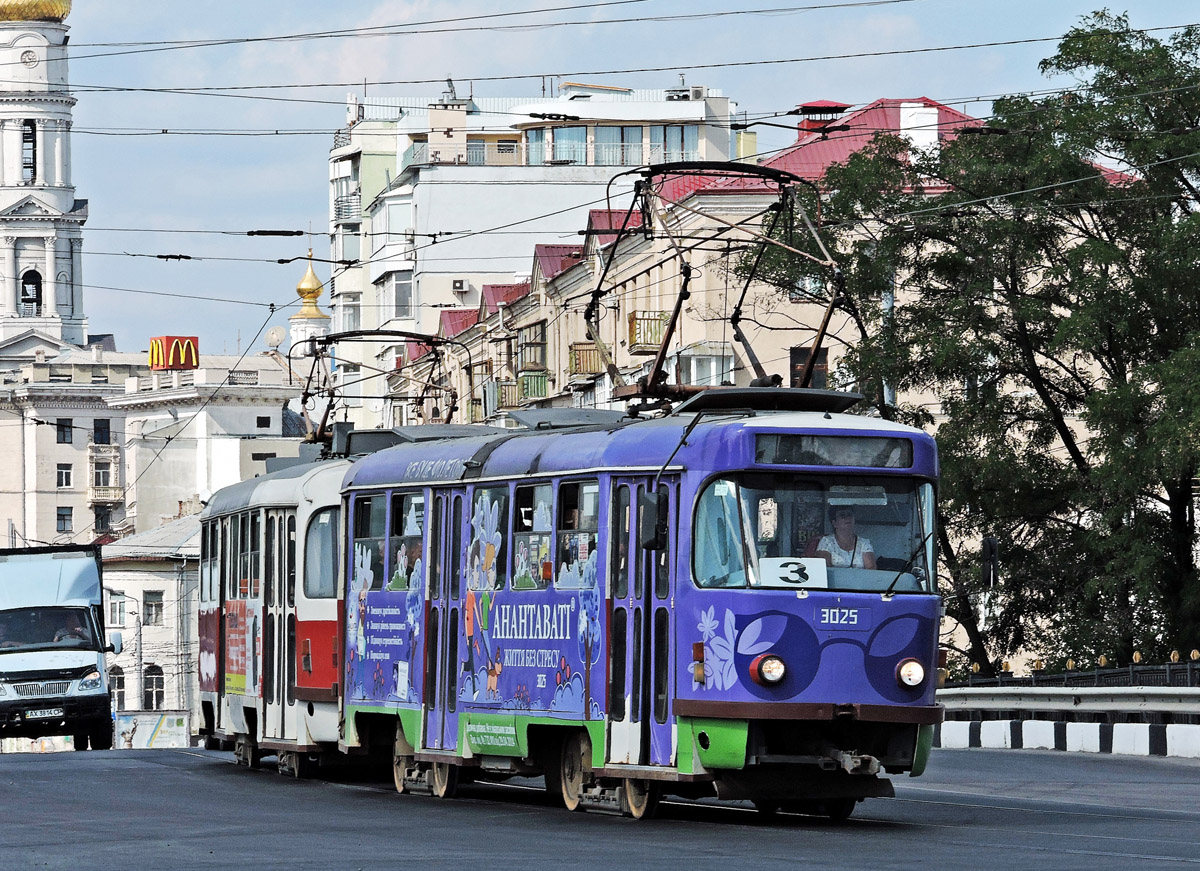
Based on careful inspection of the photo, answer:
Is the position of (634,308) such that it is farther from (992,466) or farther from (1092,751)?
(1092,751)

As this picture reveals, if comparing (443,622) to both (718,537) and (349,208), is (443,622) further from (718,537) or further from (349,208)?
(349,208)

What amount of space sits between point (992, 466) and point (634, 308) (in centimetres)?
2066

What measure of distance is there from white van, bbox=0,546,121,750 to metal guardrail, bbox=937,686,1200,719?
11.5 meters

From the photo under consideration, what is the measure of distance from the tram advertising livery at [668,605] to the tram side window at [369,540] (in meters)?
0.13

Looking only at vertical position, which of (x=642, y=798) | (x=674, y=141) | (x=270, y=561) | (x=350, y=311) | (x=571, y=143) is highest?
(x=674, y=141)

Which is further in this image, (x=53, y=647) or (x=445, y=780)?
(x=53, y=647)

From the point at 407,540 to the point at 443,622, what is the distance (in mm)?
1046

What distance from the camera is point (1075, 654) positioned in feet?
118

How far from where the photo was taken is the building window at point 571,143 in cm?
8219

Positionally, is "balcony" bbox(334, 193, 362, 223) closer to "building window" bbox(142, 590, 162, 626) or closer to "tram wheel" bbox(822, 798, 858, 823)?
"building window" bbox(142, 590, 162, 626)

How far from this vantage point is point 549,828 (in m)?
15.7

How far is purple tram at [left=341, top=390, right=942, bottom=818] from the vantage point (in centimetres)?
1570

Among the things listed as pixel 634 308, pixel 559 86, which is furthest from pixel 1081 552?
pixel 559 86

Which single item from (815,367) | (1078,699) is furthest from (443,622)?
(815,367)
